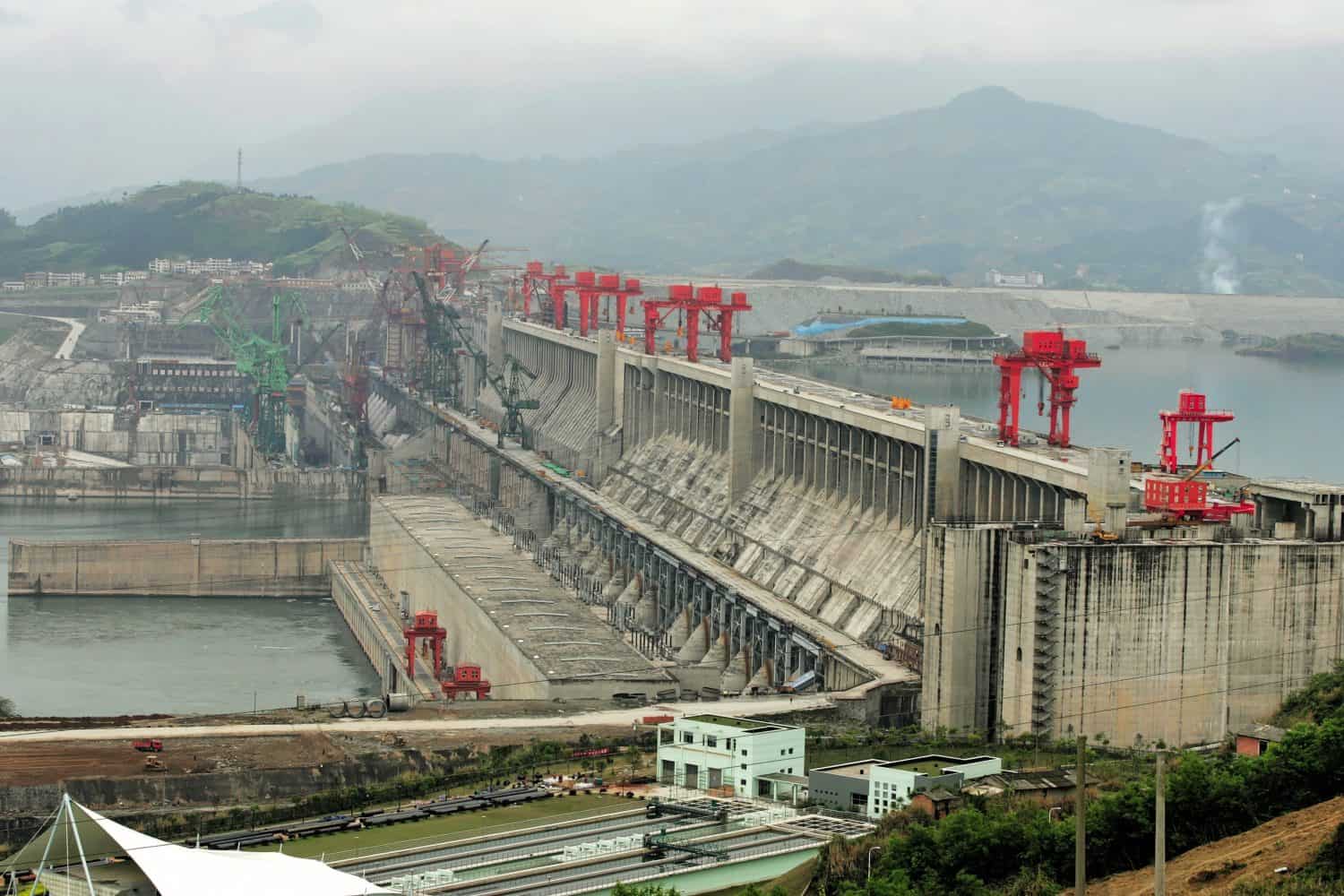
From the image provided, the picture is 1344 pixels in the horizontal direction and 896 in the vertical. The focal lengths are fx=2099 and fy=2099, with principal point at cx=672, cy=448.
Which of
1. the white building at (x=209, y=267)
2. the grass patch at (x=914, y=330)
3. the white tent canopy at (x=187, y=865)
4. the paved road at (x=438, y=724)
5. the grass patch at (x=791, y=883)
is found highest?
the white building at (x=209, y=267)

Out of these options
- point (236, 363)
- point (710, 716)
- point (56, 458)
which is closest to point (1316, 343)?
point (236, 363)

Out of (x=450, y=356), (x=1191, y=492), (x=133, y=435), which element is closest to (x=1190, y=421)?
(x=1191, y=492)

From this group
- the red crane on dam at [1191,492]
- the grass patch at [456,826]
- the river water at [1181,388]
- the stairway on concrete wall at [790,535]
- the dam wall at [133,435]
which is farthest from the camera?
the dam wall at [133,435]

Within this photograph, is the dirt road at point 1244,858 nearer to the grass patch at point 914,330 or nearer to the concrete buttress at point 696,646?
the concrete buttress at point 696,646

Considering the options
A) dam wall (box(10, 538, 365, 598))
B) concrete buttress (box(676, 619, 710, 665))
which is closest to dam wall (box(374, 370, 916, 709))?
concrete buttress (box(676, 619, 710, 665))

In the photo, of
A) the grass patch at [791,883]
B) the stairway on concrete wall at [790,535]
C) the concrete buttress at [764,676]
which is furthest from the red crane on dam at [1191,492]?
the concrete buttress at [764,676]

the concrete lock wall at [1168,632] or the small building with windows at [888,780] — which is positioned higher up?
the concrete lock wall at [1168,632]

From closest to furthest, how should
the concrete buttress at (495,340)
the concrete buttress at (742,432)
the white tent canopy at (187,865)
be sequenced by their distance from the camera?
the white tent canopy at (187,865) → the concrete buttress at (742,432) → the concrete buttress at (495,340)
